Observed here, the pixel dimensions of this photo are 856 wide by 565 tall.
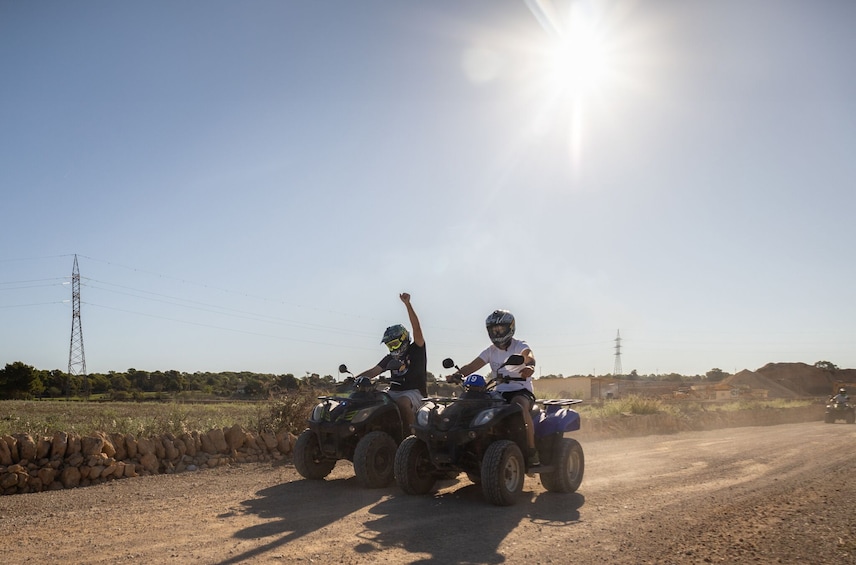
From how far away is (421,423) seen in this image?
26.5ft

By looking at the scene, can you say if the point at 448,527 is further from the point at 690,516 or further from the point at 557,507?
the point at 690,516

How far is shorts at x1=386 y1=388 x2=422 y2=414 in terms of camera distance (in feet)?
30.9

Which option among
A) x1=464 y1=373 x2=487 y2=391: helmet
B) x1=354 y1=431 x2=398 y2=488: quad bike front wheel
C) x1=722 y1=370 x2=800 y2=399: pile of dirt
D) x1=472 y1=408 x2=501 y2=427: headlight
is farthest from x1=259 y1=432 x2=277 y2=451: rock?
x1=722 y1=370 x2=800 y2=399: pile of dirt

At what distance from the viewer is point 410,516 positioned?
23.1ft

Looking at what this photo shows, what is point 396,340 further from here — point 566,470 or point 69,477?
point 69,477

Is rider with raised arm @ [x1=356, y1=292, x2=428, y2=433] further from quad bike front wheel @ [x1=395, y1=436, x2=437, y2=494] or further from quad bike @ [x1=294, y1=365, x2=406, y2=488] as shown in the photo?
quad bike front wheel @ [x1=395, y1=436, x2=437, y2=494]

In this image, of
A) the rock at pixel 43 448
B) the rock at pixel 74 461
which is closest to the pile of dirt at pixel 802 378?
the rock at pixel 74 461

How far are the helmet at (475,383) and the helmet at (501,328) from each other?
2.55 ft

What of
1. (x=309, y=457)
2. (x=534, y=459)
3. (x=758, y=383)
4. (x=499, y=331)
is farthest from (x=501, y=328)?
(x=758, y=383)

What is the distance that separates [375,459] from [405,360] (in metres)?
1.61

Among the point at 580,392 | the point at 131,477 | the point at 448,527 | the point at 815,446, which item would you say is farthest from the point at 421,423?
the point at 580,392

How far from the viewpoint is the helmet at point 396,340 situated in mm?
9734

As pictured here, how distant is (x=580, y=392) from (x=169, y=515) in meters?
52.8

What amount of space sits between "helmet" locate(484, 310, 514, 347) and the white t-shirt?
0.11 m
